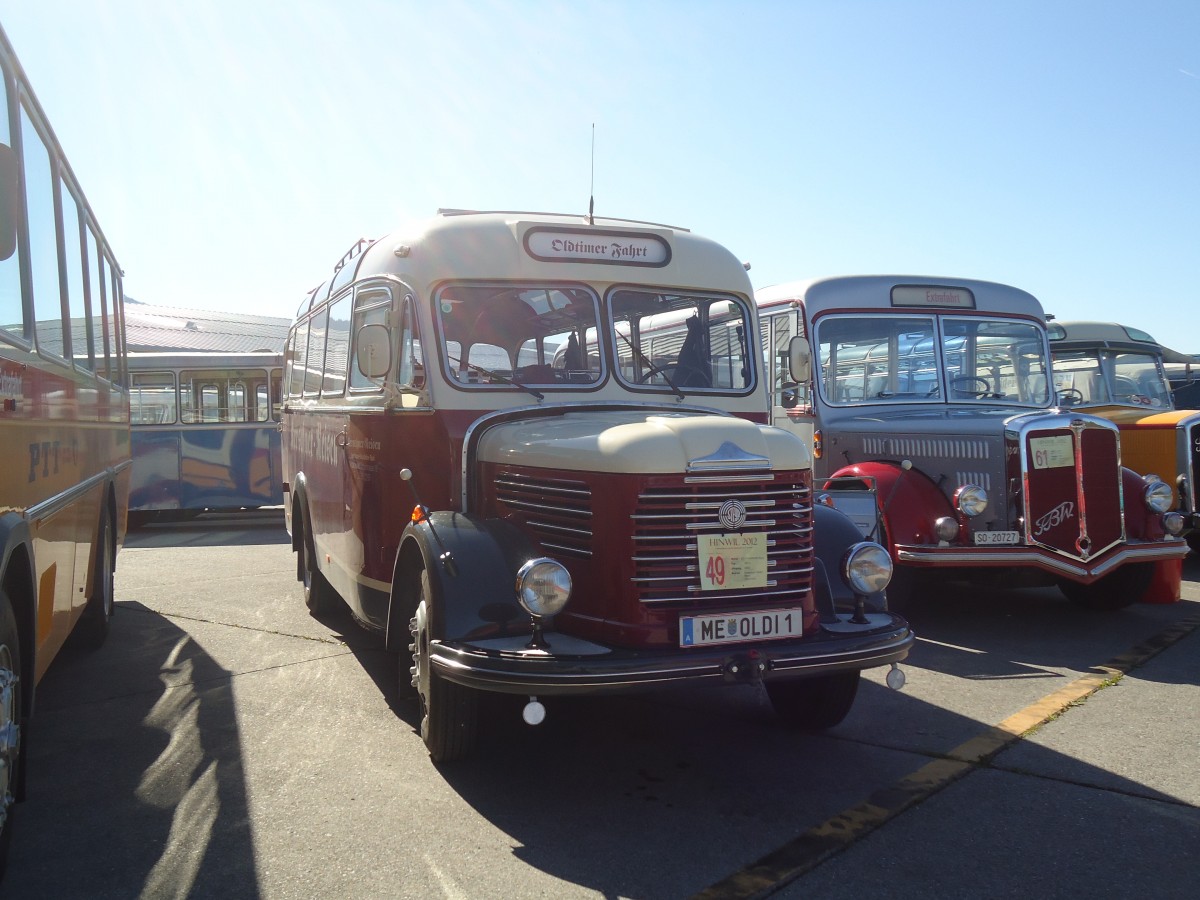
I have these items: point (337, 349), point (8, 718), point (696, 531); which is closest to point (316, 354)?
point (337, 349)

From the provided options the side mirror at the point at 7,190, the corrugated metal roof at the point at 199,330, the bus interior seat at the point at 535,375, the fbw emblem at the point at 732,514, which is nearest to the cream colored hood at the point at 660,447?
the fbw emblem at the point at 732,514

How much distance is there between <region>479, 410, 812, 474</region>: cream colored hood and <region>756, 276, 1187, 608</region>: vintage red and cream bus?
268cm

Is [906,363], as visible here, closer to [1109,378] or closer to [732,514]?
[1109,378]

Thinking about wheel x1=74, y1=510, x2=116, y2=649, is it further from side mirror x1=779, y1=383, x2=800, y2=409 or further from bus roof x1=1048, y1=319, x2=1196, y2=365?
bus roof x1=1048, y1=319, x2=1196, y2=365

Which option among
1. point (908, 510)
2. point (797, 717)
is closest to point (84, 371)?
point (797, 717)

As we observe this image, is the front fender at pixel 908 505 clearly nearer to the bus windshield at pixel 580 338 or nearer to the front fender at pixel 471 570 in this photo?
the bus windshield at pixel 580 338

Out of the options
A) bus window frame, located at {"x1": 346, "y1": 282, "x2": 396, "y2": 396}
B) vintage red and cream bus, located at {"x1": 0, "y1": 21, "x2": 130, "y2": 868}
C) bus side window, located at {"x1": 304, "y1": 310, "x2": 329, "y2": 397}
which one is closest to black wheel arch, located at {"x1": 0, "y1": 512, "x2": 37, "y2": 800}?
vintage red and cream bus, located at {"x1": 0, "y1": 21, "x2": 130, "y2": 868}

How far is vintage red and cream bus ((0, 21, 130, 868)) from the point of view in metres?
3.51

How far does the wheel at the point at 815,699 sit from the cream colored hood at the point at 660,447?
1114 millimetres

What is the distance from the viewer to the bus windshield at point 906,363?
8.57 metres

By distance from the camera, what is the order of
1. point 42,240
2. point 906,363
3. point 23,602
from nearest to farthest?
point 23,602 → point 42,240 → point 906,363

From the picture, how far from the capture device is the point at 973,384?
8719mm

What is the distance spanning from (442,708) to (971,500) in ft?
14.1

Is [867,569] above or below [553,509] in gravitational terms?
below
